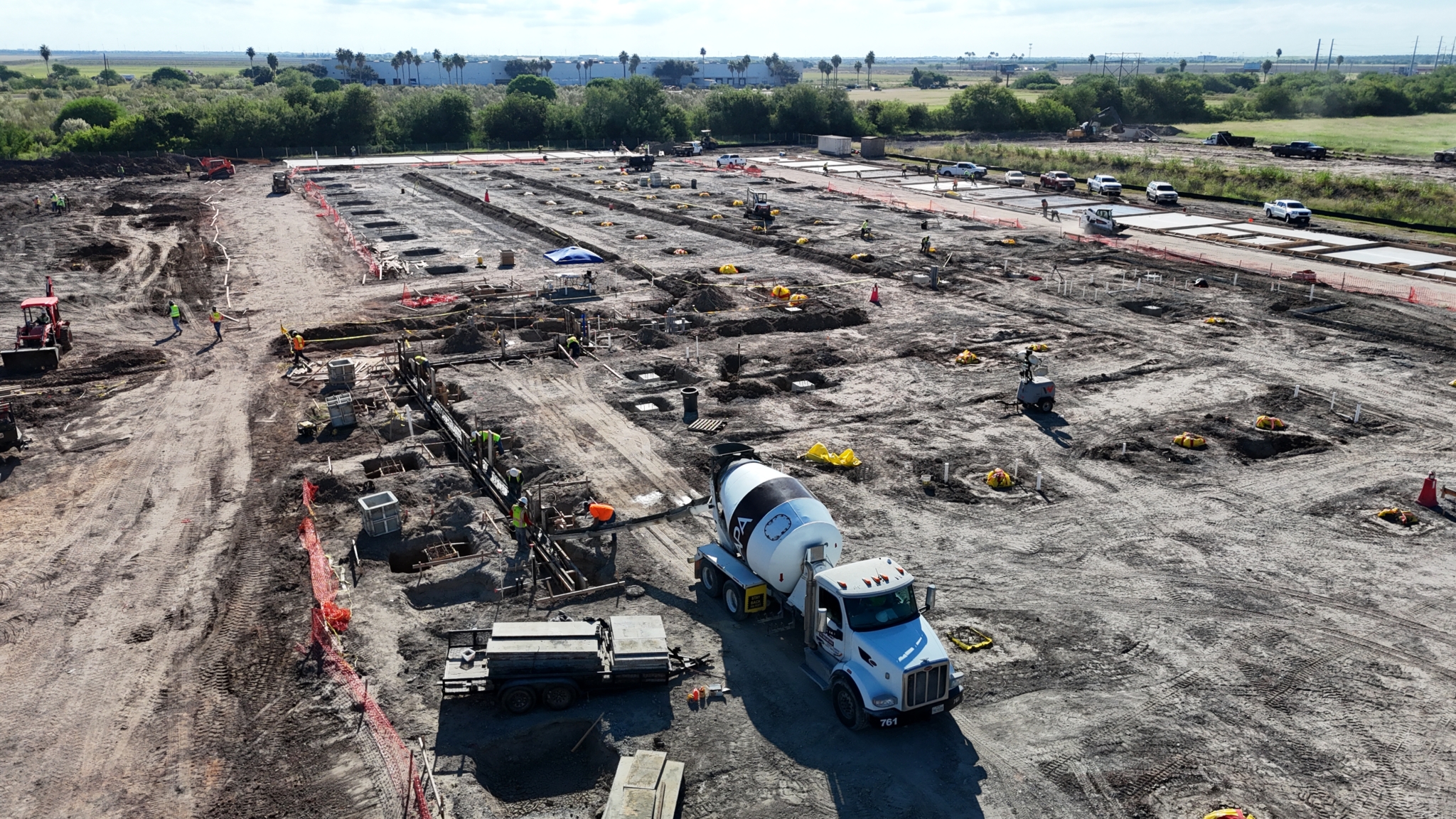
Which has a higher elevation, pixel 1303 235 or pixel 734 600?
pixel 1303 235

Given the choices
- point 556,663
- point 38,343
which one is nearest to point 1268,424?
point 556,663

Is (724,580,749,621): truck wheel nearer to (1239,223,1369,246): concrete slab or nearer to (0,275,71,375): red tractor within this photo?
(0,275,71,375): red tractor

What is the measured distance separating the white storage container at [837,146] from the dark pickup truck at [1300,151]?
45600 millimetres

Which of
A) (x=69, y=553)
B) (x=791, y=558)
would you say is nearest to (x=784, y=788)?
(x=791, y=558)

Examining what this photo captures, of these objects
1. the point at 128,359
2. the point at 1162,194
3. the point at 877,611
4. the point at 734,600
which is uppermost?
the point at 1162,194

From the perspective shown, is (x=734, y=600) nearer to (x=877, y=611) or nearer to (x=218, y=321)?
(x=877, y=611)

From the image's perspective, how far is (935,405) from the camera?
109ft

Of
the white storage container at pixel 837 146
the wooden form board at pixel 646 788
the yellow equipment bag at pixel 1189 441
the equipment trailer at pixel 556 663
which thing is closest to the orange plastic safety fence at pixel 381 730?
the equipment trailer at pixel 556 663

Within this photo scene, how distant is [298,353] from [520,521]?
1923 centimetres

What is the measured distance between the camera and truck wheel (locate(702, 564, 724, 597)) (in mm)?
20547

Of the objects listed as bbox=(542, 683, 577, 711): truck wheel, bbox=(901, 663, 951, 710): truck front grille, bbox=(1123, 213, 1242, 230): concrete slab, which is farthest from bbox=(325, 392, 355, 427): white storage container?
bbox=(1123, 213, 1242, 230): concrete slab

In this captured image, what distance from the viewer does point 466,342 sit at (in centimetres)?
3900

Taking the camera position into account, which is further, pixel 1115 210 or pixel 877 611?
pixel 1115 210

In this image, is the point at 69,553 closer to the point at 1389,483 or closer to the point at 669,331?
the point at 669,331
